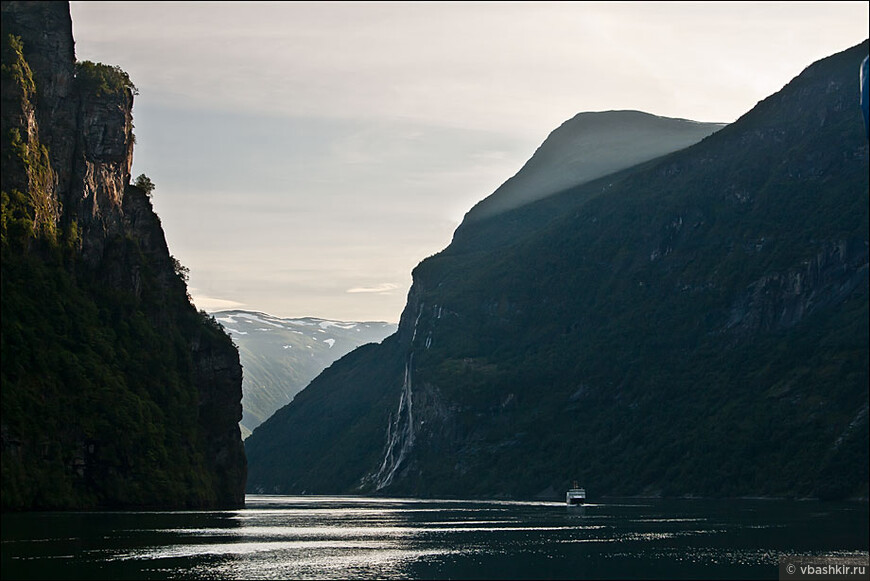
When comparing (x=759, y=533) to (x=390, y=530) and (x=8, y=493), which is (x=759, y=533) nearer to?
(x=390, y=530)

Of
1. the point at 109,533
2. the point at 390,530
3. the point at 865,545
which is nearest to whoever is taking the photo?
the point at 865,545

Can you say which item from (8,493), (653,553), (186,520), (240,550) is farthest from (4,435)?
(653,553)

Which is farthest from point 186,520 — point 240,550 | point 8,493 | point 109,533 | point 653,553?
point 653,553

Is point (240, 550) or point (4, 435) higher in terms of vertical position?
point (4, 435)

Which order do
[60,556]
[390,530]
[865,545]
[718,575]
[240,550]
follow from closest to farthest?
[718,575]
[60,556]
[865,545]
[240,550]
[390,530]

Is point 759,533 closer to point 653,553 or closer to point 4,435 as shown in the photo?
point 653,553

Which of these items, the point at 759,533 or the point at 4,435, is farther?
the point at 4,435
